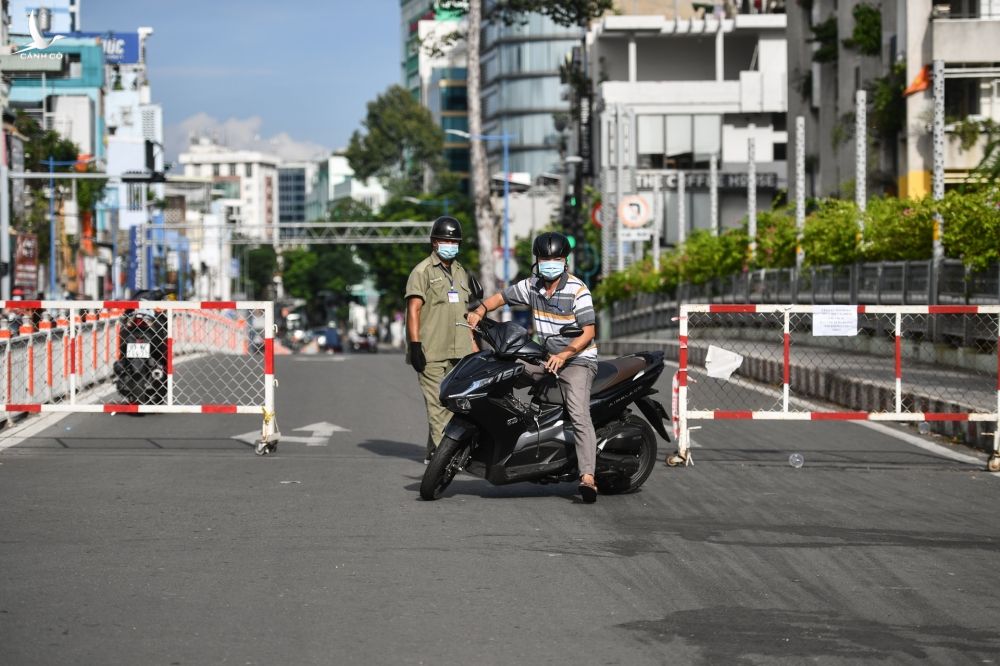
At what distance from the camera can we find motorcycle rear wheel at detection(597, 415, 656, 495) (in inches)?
434

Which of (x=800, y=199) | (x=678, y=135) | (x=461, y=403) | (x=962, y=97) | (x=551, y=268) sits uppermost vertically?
(x=678, y=135)

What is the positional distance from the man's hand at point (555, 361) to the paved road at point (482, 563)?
2.94ft

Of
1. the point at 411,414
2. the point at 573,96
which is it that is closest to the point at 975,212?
the point at 411,414

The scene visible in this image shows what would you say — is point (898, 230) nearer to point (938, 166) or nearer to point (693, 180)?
point (938, 166)

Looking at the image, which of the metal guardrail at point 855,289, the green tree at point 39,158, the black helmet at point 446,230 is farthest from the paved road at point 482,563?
the green tree at point 39,158

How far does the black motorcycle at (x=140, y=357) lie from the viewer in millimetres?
17406

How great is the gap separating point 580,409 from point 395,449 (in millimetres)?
4157

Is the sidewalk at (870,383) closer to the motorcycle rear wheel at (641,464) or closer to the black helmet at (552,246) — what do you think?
the motorcycle rear wheel at (641,464)

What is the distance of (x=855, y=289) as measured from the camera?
28.6 metres

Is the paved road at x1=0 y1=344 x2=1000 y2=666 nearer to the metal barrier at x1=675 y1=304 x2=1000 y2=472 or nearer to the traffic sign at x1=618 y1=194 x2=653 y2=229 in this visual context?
the metal barrier at x1=675 y1=304 x2=1000 y2=472

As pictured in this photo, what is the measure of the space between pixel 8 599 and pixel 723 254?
33.9 m

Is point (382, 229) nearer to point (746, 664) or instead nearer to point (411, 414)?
point (411, 414)

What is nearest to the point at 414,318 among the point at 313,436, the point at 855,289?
the point at 313,436

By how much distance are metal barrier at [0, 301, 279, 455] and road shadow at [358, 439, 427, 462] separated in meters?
0.96
